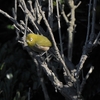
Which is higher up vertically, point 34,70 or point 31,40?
point 31,40

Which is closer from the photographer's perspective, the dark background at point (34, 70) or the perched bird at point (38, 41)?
the perched bird at point (38, 41)

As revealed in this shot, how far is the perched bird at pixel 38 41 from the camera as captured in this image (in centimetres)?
212

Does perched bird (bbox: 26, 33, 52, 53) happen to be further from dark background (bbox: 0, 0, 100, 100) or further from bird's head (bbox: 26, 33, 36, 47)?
dark background (bbox: 0, 0, 100, 100)

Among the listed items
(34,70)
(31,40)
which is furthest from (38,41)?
(34,70)

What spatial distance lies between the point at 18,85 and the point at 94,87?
78 cm

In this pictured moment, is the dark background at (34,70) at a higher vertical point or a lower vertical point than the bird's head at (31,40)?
lower

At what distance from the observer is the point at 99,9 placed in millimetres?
2645

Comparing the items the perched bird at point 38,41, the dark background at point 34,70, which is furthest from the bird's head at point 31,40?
the dark background at point 34,70

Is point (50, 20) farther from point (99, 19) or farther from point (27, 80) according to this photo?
point (27, 80)

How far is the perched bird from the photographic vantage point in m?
2.12

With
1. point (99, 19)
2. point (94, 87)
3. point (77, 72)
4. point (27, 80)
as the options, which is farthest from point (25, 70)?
point (77, 72)

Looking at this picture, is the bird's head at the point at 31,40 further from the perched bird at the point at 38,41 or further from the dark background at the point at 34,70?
the dark background at the point at 34,70

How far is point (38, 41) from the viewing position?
212cm

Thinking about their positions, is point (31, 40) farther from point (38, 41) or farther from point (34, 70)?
point (34, 70)
